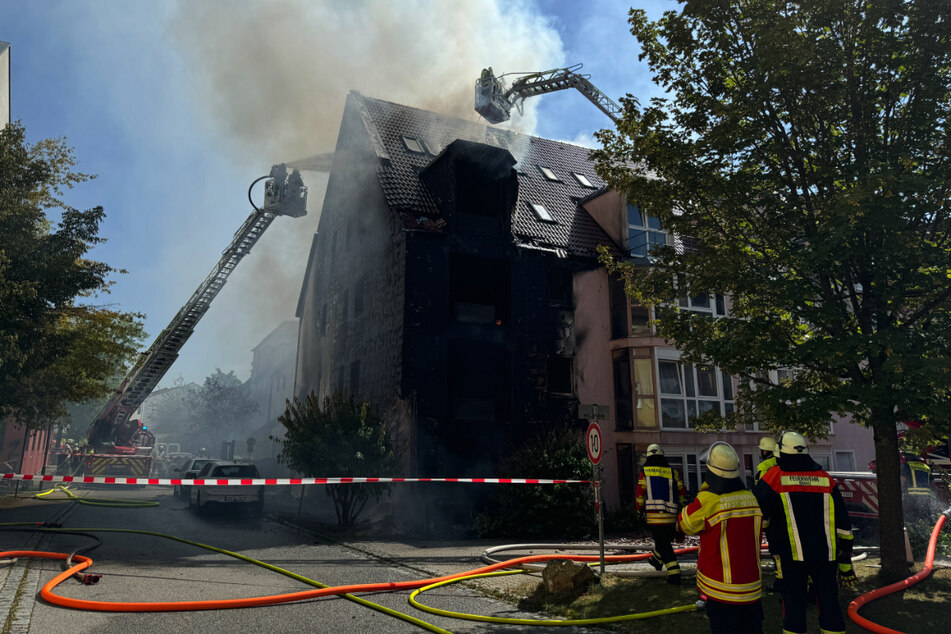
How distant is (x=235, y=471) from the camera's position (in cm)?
1562

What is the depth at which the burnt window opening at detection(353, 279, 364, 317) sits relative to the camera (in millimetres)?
19156

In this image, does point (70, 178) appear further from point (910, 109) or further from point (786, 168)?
point (910, 109)

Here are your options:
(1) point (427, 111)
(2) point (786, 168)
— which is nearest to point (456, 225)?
(1) point (427, 111)

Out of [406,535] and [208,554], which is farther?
[406,535]

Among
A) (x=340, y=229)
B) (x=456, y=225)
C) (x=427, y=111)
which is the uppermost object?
(x=427, y=111)

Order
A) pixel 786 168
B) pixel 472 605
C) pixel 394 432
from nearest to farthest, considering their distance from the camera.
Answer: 1. pixel 472 605
2. pixel 786 168
3. pixel 394 432

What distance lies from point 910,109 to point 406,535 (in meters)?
12.2

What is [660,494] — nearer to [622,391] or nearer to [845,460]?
[622,391]

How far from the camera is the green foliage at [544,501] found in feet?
44.3

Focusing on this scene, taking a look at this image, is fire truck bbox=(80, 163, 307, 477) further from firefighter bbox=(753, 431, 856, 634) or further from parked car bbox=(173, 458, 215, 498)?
firefighter bbox=(753, 431, 856, 634)

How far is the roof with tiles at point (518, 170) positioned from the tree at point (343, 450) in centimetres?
571

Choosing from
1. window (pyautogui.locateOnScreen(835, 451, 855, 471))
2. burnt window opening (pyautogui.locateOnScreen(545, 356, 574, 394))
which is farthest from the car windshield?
window (pyautogui.locateOnScreen(835, 451, 855, 471))

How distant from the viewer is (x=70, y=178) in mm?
22062

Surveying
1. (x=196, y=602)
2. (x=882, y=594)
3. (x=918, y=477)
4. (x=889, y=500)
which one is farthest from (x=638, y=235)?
(x=196, y=602)
